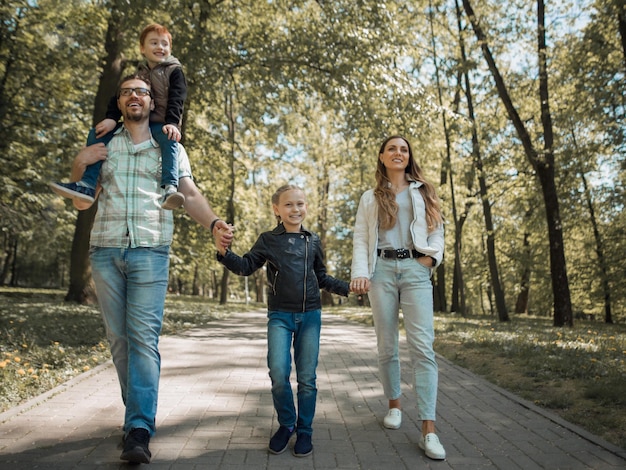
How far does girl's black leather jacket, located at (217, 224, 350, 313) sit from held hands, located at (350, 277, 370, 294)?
0.83 ft

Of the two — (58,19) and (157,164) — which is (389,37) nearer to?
(58,19)

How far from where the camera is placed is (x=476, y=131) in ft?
56.4

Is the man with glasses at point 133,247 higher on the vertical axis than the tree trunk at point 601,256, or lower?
lower

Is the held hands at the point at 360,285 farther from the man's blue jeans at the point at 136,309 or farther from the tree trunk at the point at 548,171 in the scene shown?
the tree trunk at the point at 548,171

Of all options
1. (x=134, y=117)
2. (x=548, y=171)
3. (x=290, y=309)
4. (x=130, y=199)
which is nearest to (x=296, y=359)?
(x=290, y=309)

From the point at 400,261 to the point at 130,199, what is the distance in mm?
1968

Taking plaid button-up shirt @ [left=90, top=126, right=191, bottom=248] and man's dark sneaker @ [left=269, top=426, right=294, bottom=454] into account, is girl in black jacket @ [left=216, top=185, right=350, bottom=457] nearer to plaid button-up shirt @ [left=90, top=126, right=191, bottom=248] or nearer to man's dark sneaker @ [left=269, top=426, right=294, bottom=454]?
man's dark sneaker @ [left=269, top=426, right=294, bottom=454]

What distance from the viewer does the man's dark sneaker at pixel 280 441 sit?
3.66 metres

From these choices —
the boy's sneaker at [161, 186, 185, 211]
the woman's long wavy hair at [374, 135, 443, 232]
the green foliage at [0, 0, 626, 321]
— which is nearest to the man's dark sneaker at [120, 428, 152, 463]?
the boy's sneaker at [161, 186, 185, 211]

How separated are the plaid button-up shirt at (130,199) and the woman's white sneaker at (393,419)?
2.24m

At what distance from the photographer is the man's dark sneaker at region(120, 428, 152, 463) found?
10.4 feet

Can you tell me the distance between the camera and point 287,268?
3.82 metres

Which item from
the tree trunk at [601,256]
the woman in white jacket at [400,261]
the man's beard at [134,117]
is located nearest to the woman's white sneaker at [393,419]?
the woman in white jacket at [400,261]

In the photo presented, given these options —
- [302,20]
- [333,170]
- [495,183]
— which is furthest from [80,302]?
[333,170]
